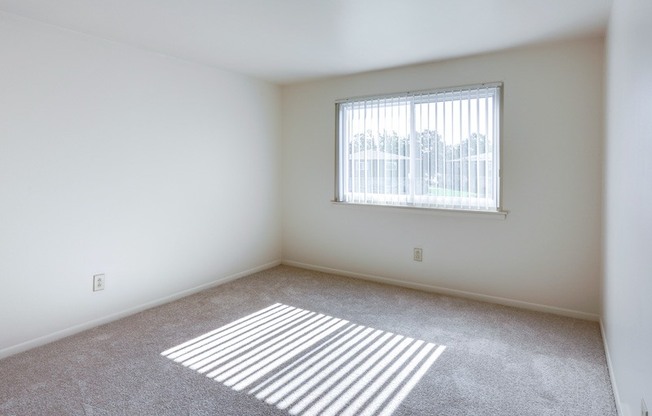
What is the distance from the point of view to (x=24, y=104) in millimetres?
2344

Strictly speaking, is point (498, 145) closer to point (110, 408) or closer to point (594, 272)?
point (594, 272)

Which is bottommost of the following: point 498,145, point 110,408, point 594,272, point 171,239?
point 110,408

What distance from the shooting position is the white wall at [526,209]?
2809 mm

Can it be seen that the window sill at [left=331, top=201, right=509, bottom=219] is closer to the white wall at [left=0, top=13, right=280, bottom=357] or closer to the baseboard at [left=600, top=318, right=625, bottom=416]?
the baseboard at [left=600, top=318, right=625, bottom=416]

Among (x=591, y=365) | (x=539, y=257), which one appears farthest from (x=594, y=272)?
(x=591, y=365)

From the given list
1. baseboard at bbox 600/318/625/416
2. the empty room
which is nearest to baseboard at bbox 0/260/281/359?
the empty room

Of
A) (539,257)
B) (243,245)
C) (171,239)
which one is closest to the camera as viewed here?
(539,257)

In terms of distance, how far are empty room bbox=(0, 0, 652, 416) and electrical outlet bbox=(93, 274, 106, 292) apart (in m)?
0.02

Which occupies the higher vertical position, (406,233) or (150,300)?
(406,233)

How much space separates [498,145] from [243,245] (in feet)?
8.81

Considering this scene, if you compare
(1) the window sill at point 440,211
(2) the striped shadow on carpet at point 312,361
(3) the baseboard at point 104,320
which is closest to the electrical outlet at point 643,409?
(2) the striped shadow on carpet at point 312,361

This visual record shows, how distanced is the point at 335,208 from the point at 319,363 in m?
2.10

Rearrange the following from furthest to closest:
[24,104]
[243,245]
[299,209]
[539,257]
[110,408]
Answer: [299,209], [243,245], [539,257], [24,104], [110,408]

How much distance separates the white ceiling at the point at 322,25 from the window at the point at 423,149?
422mm
